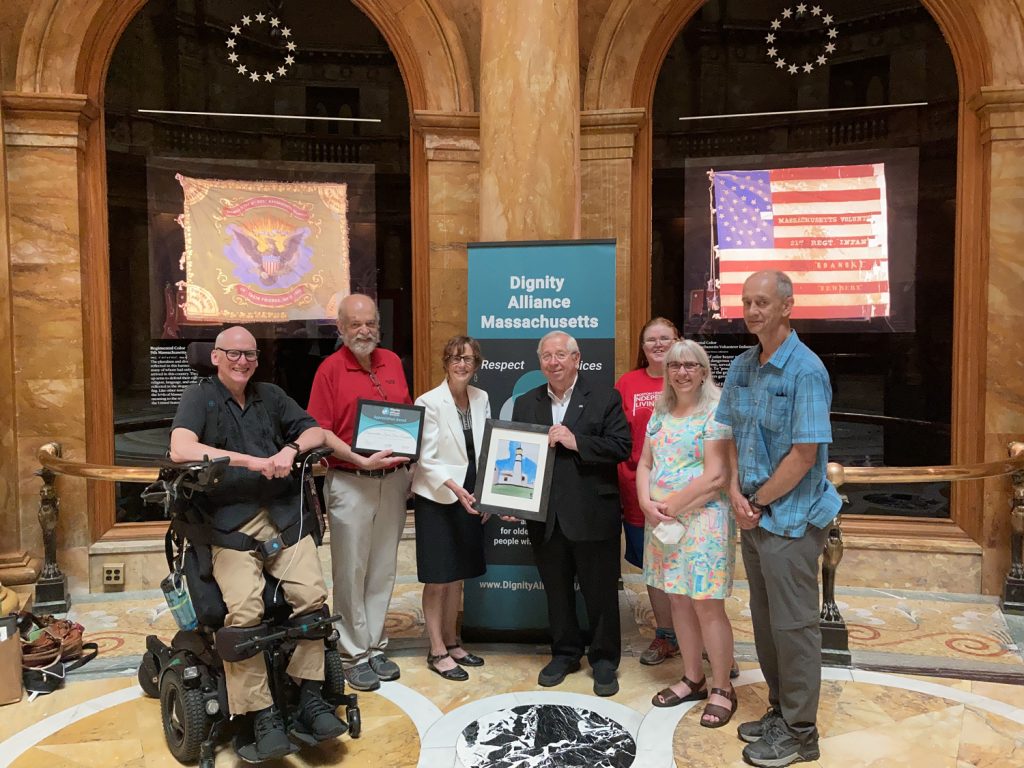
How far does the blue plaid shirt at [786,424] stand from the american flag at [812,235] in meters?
2.64

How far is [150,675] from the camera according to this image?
3.39 meters

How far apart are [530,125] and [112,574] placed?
3.90 metres

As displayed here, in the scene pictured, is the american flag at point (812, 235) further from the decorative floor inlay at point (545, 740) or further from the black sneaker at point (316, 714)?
the black sneaker at point (316, 714)

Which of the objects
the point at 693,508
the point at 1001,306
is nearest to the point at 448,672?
the point at 693,508

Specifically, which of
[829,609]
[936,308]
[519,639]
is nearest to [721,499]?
[829,609]

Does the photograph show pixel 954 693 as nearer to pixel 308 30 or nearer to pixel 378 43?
pixel 378 43

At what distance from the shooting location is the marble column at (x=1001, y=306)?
4.70m

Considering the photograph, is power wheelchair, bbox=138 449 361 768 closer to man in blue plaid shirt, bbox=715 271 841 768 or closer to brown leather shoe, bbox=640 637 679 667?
brown leather shoe, bbox=640 637 679 667

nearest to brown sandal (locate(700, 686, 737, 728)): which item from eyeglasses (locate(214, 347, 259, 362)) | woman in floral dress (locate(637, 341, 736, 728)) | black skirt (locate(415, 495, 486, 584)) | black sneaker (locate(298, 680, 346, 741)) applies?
woman in floral dress (locate(637, 341, 736, 728))

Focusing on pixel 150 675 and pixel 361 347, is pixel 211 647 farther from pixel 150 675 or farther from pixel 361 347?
pixel 361 347

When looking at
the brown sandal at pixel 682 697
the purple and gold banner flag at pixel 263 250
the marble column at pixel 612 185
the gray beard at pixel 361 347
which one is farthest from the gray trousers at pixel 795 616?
the purple and gold banner flag at pixel 263 250

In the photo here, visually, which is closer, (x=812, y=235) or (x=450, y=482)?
(x=450, y=482)

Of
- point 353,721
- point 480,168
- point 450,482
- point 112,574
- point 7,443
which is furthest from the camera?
point 112,574

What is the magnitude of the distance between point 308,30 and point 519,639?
4.35 m
